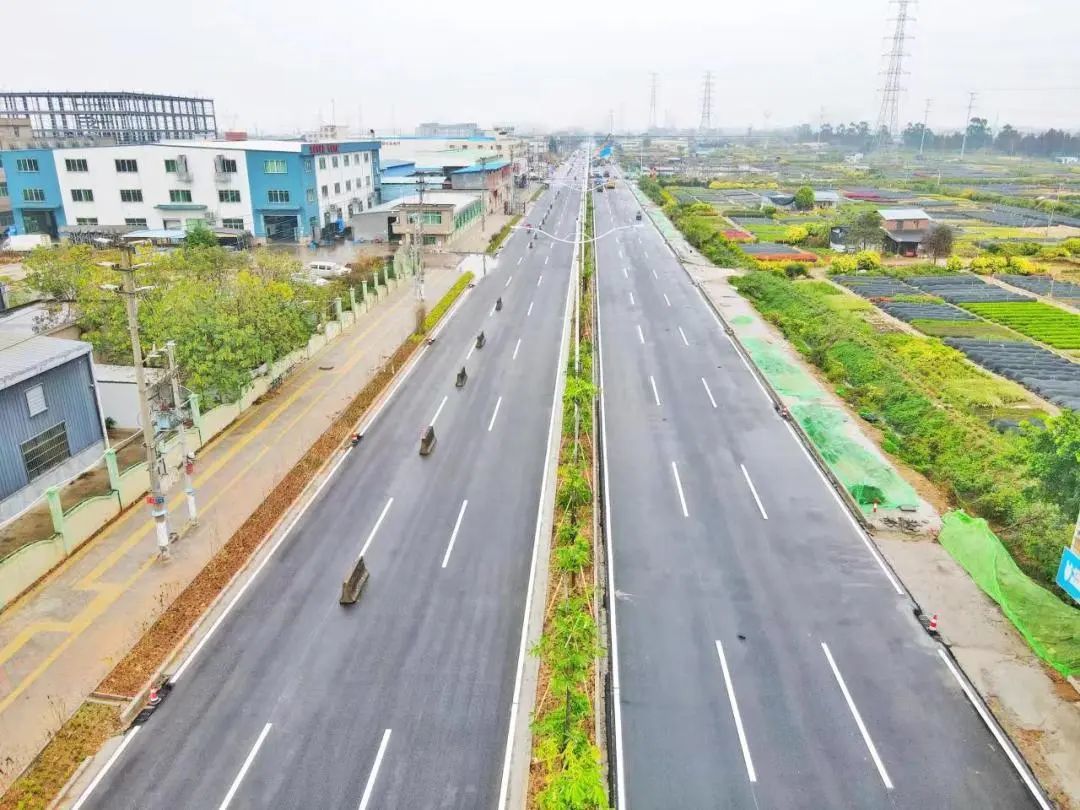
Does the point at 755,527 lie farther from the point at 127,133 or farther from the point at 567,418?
the point at 127,133

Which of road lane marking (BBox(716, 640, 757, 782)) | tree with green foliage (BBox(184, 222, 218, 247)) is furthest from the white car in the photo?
road lane marking (BBox(716, 640, 757, 782))

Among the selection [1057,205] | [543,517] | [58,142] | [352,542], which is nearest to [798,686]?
[543,517]

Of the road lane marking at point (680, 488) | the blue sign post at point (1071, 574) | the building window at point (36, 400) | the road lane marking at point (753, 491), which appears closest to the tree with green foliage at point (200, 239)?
the building window at point (36, 400)

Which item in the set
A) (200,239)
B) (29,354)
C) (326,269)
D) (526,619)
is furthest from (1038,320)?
(200,239)

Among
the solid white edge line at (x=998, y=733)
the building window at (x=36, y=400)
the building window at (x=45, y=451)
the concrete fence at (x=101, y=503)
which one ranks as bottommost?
the solid white edge line at (x=998, y=733)

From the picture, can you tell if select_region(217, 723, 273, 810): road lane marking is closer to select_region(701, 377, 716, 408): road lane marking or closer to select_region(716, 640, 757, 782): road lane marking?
select_region(716, 640, 757, 782): road lane marking

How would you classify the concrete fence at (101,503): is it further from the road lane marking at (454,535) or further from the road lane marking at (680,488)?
the road lane marking at (680,488)

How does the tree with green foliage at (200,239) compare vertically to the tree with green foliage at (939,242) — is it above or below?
above
